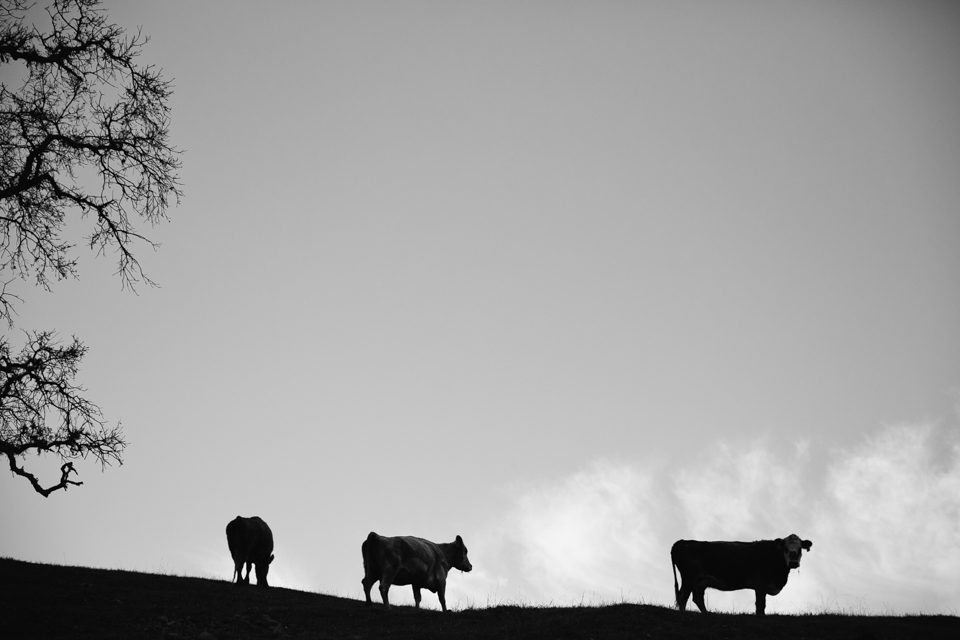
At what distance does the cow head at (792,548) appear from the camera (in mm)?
26391

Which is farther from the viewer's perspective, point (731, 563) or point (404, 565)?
point (731, 563)

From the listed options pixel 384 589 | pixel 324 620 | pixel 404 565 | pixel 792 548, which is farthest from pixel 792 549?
pixel 324 620

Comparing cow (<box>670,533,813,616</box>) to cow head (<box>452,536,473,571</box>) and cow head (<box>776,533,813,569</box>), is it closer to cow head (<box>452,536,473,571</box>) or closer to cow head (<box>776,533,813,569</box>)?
cow head (<box>776,533,813,569</box>)

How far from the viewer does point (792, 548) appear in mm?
26484

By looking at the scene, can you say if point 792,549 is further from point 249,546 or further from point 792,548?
point 249,546

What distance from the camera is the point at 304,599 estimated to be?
1008 inches

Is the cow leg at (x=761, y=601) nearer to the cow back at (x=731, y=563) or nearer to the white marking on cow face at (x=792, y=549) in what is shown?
the cow back at (x=731, y=563)

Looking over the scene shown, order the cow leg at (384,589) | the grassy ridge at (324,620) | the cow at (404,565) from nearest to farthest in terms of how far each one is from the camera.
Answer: the grassy ridge at (324,620), the cow leg at (384,589), the cow at (404,565)

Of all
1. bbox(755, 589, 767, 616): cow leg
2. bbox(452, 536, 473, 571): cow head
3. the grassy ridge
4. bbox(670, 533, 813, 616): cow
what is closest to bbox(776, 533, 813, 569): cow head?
bbox(670, 533, 813, 616): cow

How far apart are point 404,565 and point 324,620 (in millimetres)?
4806

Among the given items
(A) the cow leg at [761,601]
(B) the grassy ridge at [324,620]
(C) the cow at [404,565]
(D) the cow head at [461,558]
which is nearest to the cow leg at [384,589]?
(C) the cow at [404,565]

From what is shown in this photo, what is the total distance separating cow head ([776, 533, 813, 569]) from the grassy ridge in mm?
4160

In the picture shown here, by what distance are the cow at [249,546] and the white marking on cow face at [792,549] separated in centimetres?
1796

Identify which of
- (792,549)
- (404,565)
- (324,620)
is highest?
(792,549)
